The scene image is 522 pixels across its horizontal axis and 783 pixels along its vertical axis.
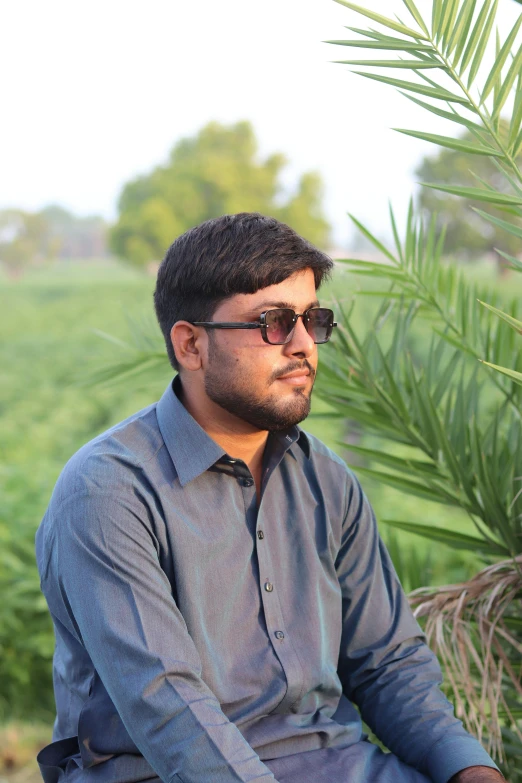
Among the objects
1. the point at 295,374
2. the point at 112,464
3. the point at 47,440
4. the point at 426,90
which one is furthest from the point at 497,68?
the point at 47,440

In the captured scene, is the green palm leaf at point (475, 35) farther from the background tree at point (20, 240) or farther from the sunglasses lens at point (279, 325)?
the background tree at point (20, 240)

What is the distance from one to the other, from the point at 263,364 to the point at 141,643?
58 centimetres

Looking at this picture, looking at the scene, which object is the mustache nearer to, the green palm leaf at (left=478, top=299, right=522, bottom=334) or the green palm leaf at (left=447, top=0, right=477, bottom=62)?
the green palm leaf at (left=478, top=299, right=522, bottom=334)

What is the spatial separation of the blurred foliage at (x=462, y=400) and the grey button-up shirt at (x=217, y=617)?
21 cm

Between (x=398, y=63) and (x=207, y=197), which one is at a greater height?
(x=398, y=63)

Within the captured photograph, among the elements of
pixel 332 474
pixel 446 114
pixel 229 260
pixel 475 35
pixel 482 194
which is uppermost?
pixel 475 35

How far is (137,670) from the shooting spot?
150cm

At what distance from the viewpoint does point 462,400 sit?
230cm

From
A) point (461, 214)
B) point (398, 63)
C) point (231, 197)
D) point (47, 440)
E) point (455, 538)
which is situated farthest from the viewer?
point (231, 197)

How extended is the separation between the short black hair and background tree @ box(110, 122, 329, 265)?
3992 cm

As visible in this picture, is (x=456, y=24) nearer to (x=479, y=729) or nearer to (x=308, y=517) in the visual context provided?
(x=308, y=517)

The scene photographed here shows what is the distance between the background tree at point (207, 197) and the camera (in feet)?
143

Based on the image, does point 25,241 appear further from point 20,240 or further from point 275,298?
point 275,298

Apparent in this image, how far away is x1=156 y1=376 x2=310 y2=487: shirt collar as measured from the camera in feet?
5.66
